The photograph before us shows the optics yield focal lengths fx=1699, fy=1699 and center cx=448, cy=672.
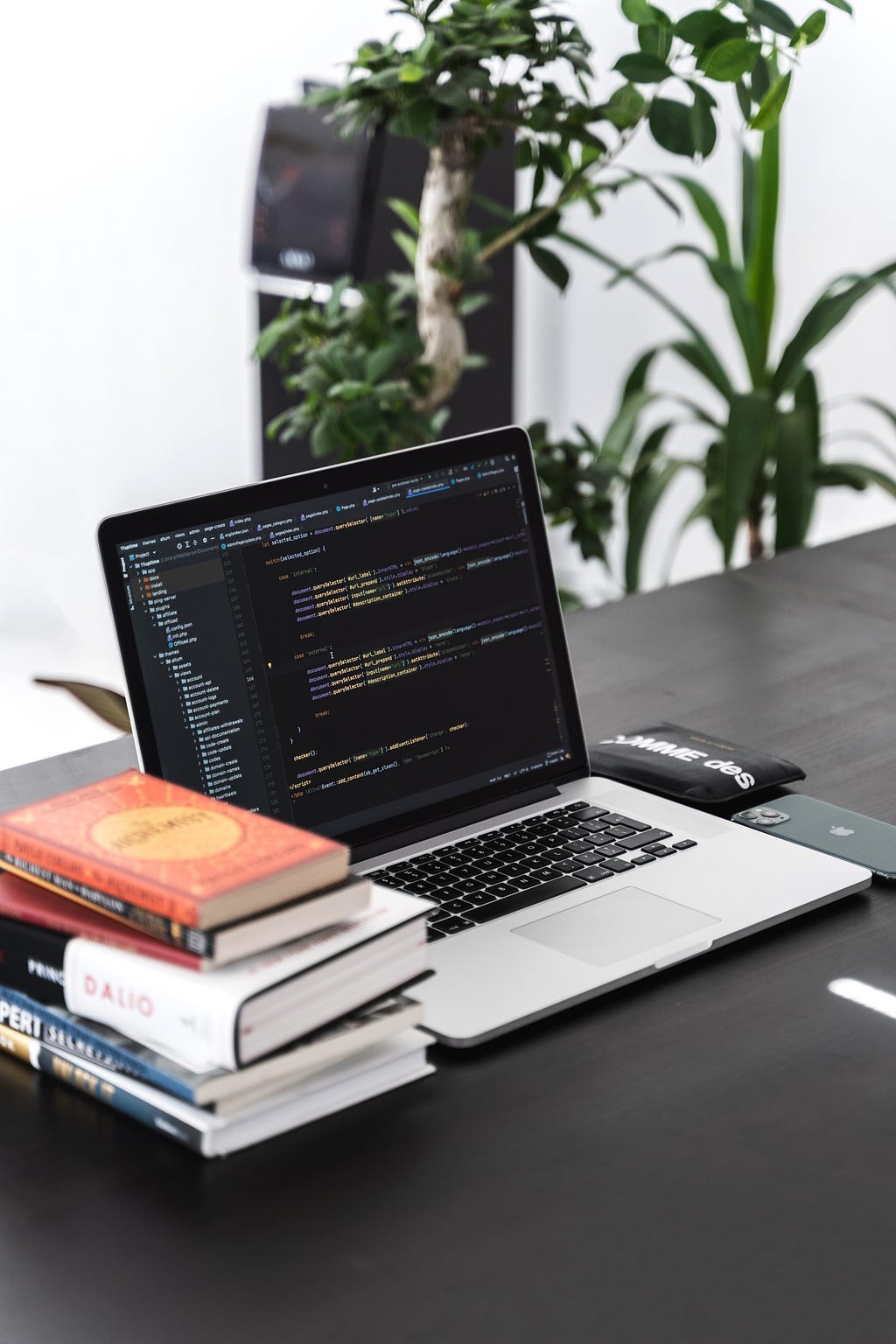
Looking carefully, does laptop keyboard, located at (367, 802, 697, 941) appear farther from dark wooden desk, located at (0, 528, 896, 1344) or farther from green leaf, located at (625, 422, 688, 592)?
green leaf, located at (625, 422, 688, 592)

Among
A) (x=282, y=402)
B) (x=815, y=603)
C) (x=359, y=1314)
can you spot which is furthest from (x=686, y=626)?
(x=282, y=402)

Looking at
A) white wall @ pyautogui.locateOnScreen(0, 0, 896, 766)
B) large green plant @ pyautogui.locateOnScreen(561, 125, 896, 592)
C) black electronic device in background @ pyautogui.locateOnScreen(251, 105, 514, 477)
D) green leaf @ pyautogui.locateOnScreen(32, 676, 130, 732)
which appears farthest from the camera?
white wall @ pyautogui.locateOnScreen(0, 0, 896, 766)

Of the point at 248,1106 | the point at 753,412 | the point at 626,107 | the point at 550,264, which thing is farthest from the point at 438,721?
Answer: the point at 753,412

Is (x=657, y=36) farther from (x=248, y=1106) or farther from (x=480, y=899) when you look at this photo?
(x=248, y=1106)

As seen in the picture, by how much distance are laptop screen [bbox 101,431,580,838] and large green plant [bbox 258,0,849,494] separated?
561mm

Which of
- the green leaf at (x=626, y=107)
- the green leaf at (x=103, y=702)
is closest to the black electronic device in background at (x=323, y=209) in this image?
the green leaf at (x=626, y=107)

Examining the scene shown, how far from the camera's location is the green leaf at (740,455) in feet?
9.20

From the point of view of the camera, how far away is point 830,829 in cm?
130

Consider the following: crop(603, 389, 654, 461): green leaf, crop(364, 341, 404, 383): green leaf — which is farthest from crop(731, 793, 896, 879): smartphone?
crop(603, 389, 654, 461): green leaf

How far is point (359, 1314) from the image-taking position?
0.80 meters

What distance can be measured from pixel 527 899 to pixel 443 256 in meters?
1.33

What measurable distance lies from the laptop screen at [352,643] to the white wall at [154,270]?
2.51 metres

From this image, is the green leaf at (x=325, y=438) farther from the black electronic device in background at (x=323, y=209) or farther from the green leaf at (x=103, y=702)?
the black electronic device in background at (x=323, y=209)

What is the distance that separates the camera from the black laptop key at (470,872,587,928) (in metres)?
1.15
